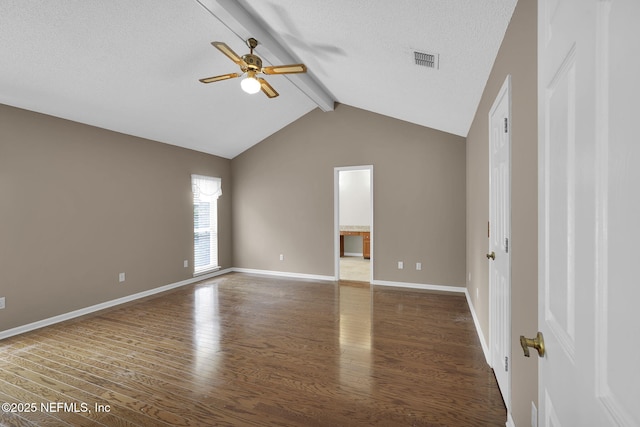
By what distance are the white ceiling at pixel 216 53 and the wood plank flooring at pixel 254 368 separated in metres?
2.53

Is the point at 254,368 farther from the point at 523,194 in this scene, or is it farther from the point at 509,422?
the point at 523,194

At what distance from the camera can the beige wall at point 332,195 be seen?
16.6 feet

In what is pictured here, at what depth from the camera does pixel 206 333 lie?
11.2 ft

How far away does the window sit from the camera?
5883 mm

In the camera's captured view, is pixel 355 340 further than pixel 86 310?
No

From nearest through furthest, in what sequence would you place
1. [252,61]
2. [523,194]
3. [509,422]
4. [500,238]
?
[523,194], [509,422], [500,238], [252,61]

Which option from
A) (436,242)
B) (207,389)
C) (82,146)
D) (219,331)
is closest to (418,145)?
(436,242)

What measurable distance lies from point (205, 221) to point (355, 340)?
4.10 m

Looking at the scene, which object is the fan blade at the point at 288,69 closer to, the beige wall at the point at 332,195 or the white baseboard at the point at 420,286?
the beige wall at the point at 332,195


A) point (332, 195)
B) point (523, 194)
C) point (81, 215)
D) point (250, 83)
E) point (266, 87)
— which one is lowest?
point (81, 215)

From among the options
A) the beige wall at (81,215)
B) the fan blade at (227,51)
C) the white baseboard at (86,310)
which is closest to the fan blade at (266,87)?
the fan blade at (227,51)
